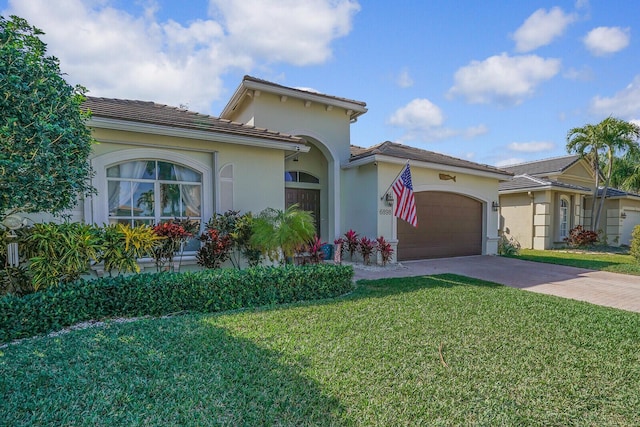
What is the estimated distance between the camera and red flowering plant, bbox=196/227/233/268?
7496 mm

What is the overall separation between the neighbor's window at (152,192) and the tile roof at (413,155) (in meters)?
6.05

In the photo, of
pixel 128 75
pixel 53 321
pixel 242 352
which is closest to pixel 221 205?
pixel 53 321

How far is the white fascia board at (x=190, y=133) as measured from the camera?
22.1 feet

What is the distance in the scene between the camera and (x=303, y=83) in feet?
39.5

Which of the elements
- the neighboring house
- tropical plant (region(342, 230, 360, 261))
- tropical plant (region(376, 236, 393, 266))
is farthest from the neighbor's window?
the neighboring house

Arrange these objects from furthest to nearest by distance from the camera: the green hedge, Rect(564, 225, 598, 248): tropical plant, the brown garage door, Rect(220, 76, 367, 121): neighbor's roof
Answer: Rect(564, 225, 598, 248): tropical plant < the brown garage door < Rect(220, 76, 367, 121): neighbor's roof < the green hedge

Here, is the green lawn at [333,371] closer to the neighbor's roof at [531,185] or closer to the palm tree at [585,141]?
the neighbor's roof at [531,185]

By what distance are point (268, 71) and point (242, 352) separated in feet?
38.0

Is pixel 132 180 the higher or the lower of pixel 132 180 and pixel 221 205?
the higher

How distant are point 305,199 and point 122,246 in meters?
7.64

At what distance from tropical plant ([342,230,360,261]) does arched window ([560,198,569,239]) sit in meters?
14.3

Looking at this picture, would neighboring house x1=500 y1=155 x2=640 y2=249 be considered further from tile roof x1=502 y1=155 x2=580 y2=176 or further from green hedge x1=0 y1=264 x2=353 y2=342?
green hedge x1=0 y1=264 x2=353 y2=342

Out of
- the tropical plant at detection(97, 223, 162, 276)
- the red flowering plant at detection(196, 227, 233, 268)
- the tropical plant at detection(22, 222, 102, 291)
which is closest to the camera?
the tropical plant at detection(22, 222, 102, 291)

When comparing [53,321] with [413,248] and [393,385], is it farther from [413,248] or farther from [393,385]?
[413,248]
